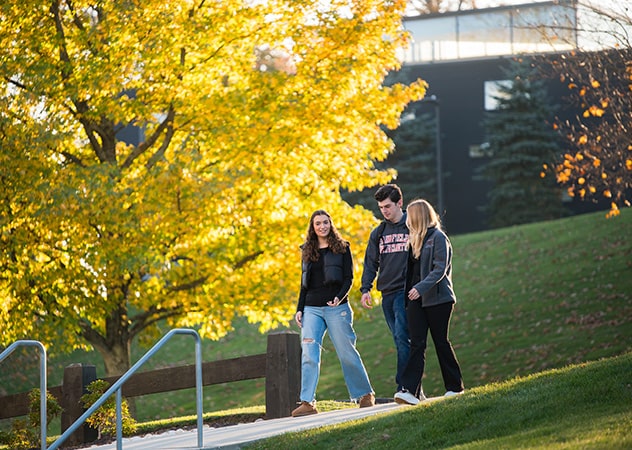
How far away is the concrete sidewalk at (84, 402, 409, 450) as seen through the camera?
8939 millimetres

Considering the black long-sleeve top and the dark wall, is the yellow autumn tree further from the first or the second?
the dark wall

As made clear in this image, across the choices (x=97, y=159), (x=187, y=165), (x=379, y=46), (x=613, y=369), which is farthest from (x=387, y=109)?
(x=613, y=369)

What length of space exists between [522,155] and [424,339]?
107ft

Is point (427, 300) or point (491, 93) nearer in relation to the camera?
point (427, 300)

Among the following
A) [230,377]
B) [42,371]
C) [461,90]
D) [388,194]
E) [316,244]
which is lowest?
[230,377]

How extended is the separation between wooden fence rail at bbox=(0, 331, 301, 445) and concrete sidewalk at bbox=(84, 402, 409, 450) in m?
0.60

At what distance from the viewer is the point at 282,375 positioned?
37.7 ft

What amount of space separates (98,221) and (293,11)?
4432mm

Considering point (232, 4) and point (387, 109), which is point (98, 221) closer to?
point (232, 4)

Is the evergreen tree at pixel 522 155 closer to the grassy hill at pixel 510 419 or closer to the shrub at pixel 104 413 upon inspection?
the shrub at pixel 104 413

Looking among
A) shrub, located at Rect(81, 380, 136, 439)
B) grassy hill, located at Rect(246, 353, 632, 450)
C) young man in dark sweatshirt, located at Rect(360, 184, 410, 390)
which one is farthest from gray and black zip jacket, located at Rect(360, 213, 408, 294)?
shrub, located at Rect(81, 380, 136, 439)

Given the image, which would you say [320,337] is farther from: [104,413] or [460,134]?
[460,134]

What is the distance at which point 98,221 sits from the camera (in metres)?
13.2

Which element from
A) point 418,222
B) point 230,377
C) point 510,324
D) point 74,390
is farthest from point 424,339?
point 510,324
